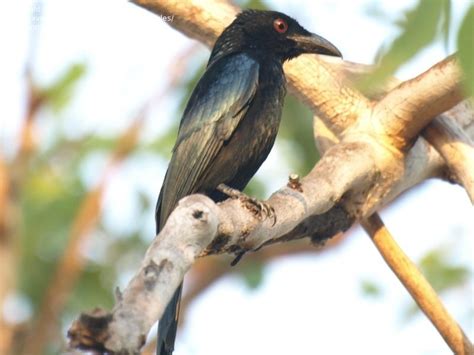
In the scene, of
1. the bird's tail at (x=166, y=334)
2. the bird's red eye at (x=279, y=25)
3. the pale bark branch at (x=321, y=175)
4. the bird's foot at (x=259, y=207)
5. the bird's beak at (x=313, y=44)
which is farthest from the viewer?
the bird's red eye at (x=279, y=25)

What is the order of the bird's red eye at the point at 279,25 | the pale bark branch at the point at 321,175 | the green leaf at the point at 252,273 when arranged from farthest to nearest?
the green leaf at the point at 252,273
the bird's red eye at the point at 279,25
the pale bark branch at the point at 321,175

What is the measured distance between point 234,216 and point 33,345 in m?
1.06

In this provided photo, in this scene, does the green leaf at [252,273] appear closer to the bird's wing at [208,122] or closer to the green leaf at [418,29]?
the bird's wing at [208,122]

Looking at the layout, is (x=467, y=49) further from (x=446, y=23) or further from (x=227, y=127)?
(x=227, y=127)

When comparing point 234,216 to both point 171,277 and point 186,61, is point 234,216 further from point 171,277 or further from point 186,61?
point 186,61

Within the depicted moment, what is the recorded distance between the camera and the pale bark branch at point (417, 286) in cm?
460

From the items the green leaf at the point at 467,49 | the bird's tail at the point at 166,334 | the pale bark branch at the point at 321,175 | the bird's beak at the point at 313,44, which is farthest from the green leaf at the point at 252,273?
the green leaf at the point at 467,49

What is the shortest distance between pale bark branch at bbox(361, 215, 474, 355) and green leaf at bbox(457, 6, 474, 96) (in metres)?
2.99

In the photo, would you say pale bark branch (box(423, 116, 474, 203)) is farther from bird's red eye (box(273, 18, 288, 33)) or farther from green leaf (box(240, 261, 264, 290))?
green leaf (box(240, 261, 264, 290))

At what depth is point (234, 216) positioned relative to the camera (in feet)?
11.7

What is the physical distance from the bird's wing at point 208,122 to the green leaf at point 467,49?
9.55 ft

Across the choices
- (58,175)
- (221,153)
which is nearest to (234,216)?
(221,153)

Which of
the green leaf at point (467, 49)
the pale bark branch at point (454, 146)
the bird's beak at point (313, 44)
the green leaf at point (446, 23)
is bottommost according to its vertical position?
the green leaf at point (467, 49)

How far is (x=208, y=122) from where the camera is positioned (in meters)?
4.98
